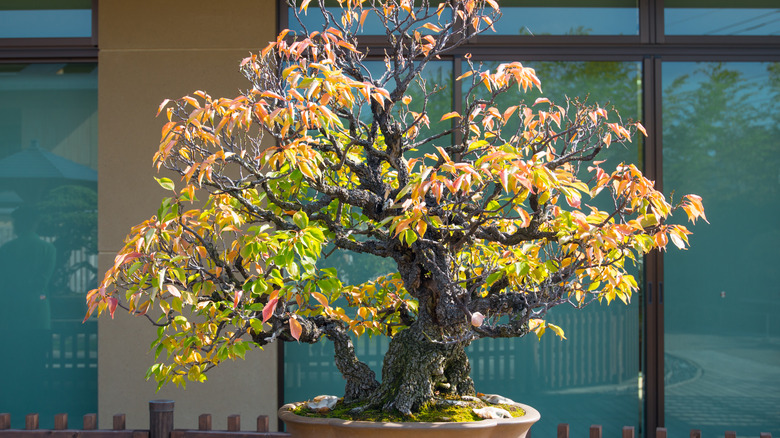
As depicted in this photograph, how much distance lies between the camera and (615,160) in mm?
3830

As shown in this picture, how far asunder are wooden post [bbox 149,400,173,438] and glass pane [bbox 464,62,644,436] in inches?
68.3

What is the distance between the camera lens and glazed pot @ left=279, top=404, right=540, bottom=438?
2.02 m

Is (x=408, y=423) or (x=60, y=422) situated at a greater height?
(x=408, y=423)

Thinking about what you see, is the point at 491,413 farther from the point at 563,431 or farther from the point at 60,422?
the point at 60,422

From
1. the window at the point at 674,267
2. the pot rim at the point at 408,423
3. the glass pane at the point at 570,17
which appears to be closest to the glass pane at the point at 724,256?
the window at the point at 674,267

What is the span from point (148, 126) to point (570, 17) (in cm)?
235

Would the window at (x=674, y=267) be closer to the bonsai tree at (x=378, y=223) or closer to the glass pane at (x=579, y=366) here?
the glass pane at (x=579, y=366)

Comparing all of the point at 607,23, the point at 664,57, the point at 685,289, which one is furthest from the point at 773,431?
the point at 607,23

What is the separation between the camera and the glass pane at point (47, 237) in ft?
12.8

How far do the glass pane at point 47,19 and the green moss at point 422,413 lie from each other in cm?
269

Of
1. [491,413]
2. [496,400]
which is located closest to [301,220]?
[491,413]

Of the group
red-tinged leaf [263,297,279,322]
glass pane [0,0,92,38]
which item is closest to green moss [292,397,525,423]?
red-tinged leaf [263,297,279,322]

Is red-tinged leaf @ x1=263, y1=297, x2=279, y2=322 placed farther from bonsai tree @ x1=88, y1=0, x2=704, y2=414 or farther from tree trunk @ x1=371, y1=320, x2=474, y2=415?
tree trunk @ x1=371, y1=320, x2=474, y2=415

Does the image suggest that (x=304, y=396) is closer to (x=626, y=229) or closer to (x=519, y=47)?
(x=519, y=47)
